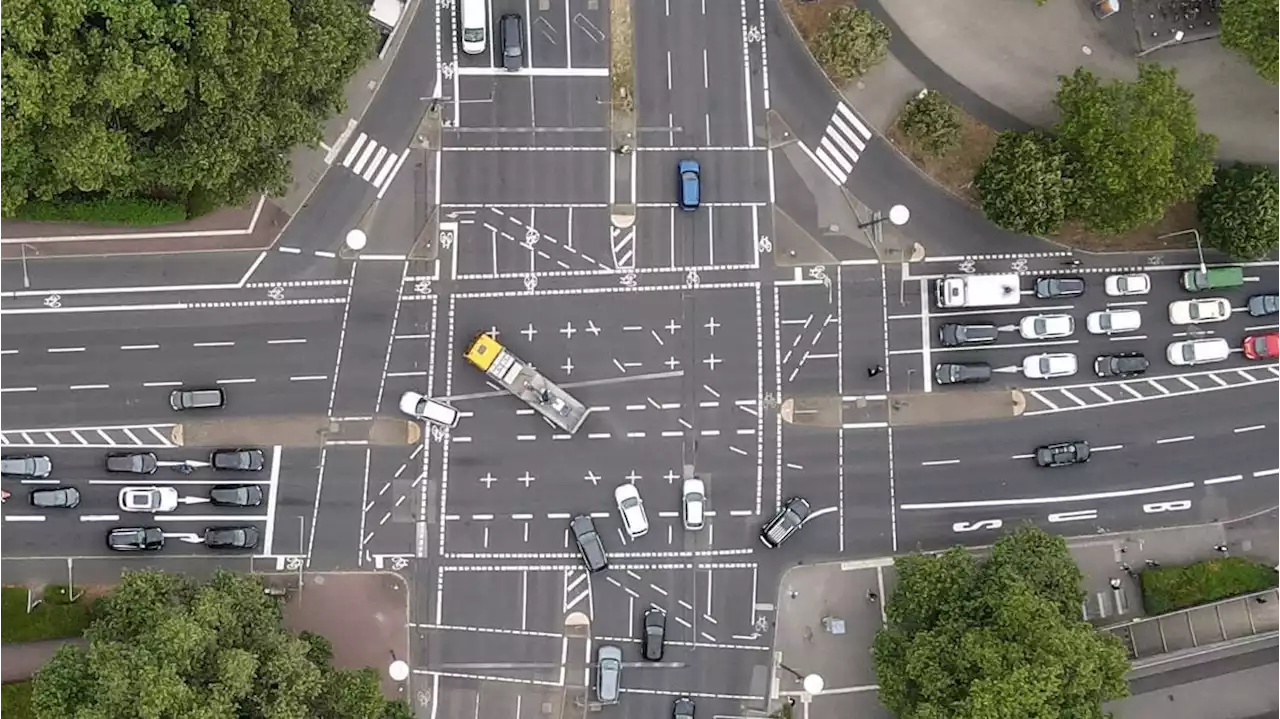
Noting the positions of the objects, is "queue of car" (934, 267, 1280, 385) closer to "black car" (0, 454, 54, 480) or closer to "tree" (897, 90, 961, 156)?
"tree" (897, 90, 961, 156)

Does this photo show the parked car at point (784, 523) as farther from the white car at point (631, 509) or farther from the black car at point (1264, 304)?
the black car at point (1264, 304)

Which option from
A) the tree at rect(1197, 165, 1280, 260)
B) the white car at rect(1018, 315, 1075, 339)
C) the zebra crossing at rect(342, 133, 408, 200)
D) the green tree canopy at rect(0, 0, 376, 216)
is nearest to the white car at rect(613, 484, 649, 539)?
the zebra crossing at rect(342, 133, 408, 200)

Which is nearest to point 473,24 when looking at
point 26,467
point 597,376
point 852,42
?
point 597,376

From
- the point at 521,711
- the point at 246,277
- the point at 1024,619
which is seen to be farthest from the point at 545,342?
the point at 1024,619

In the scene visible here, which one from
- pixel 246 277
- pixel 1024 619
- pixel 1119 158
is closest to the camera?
pixel 1024 619

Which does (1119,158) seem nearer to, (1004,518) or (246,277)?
(1004,518)

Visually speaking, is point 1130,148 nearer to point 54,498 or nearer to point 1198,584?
point 1198,584

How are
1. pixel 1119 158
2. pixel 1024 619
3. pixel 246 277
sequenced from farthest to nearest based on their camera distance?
pixel 246 277, pixel 1119 158, pixel 1024 619
